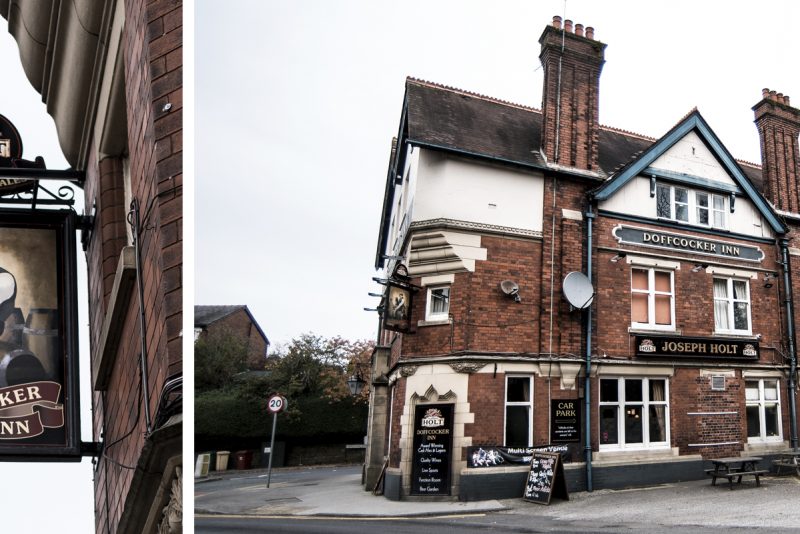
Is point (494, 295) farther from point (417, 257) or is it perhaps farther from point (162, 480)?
point (162, 480)

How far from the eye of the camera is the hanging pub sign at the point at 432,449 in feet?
18.0

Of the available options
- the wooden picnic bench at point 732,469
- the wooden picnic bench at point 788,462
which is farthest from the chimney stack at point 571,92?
the wooden picnic bench at point 788,462

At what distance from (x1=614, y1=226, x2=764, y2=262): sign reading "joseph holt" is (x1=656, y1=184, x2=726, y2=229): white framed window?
0.62 ft

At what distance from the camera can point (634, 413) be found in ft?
20.5

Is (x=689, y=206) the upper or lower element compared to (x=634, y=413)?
upper

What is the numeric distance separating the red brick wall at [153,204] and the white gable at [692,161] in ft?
18.6

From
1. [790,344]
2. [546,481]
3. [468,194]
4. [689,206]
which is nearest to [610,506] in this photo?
[546,481]

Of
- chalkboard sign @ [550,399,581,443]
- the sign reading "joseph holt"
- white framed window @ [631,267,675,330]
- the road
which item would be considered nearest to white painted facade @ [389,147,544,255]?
the sign reading "joseph holt"

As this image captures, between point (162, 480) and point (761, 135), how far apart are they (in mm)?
8824

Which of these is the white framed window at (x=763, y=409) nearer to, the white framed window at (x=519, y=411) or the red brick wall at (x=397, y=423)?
the white framed window at (x=519, y=411)

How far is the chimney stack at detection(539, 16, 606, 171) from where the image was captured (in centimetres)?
664

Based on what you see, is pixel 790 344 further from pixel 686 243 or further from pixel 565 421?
pixel 565 421

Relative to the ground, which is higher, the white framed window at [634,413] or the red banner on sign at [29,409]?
the red banner on sign at [29,409]

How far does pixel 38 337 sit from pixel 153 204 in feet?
5.79
